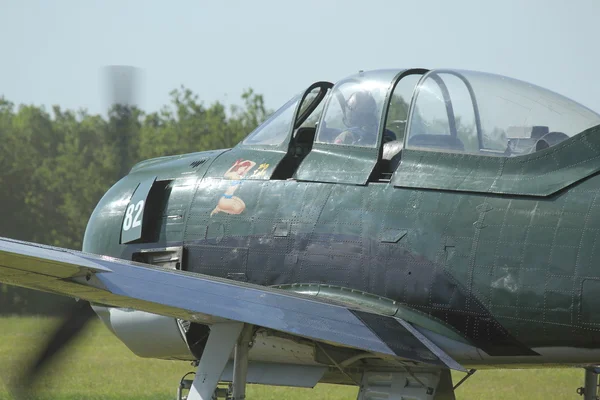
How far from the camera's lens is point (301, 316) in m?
7.59

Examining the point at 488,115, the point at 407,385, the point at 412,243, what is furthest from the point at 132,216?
the point at 488,115

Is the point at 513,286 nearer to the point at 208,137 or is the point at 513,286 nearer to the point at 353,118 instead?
the point at 353,118

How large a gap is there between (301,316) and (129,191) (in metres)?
3.14

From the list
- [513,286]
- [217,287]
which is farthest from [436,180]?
[217,287]

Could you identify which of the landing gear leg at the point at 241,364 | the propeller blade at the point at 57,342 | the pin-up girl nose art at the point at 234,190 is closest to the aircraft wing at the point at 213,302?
the landing gear leg at the point at 241,364

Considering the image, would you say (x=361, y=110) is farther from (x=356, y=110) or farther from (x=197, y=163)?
(x=197, y=163)

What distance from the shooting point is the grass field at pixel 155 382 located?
13.7 meters

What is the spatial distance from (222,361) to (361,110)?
2508mm

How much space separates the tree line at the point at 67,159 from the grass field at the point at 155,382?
13617 mm

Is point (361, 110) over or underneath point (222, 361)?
over

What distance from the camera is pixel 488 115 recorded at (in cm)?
821

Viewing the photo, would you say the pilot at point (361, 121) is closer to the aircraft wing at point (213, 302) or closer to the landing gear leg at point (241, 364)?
the aircraft wing at point (213, 302)

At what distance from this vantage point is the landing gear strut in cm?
774

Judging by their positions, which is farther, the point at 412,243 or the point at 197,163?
the point at 197,163
